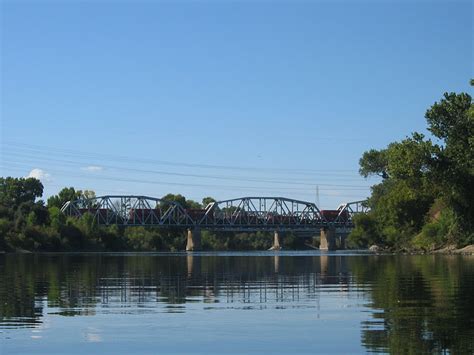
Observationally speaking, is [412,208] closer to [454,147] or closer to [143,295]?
[454,147]

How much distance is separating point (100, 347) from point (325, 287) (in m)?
22.6

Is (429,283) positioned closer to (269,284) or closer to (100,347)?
(269,284)

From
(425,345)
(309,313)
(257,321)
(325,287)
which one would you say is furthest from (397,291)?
(425,345)

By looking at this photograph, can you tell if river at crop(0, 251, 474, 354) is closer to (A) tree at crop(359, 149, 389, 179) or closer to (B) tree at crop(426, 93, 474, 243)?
(B) tree at crop(426, 93, 474, 243)

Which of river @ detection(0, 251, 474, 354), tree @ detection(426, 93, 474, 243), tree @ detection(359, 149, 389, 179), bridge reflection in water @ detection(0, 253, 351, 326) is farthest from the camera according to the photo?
tree @ detection(359, 149, 389, 179)

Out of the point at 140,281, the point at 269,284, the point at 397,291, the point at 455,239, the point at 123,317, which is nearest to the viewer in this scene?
the point at 123,317

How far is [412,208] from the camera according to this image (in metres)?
143

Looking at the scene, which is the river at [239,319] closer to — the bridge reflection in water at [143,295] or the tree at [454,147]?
the bridge reflection in water at [143,295]

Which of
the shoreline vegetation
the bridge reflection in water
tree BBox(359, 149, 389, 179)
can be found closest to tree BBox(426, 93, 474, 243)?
the shoreline vegetation

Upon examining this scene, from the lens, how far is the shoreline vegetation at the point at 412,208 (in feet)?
297

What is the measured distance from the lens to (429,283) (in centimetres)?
4341

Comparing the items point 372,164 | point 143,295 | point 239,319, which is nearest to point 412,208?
point 372,164

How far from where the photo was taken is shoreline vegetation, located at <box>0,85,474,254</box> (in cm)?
9050

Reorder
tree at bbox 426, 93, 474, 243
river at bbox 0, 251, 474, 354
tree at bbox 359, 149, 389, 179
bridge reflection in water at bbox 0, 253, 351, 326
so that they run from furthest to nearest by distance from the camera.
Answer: tree at bbox 359, 149, 389, 179, tree at bbox 426, 93, 474, 243, bridge reflection in water at bbox 0, 253, 351, 326, river at bbox 0, 251, 474, 354
